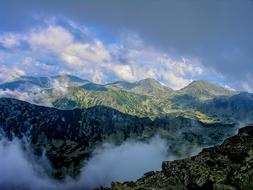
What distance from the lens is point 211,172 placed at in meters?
73.6

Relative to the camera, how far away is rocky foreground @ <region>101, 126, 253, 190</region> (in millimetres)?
67688

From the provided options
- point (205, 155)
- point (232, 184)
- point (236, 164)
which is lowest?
point (232, 184)

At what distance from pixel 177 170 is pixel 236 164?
43.3 ft

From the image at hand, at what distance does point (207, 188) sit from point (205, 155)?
15.8 meters

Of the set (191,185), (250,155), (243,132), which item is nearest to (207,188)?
(191,185)

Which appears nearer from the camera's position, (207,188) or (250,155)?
(207,188)

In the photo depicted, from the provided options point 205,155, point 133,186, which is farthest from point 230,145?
point 133,186

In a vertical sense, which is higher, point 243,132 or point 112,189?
point 243,132

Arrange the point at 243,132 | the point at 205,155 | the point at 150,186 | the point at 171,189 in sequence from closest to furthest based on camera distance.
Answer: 1. the point at 171,189
2. the point at 150,186
3. the point at 205,155
4. the point at 243,132

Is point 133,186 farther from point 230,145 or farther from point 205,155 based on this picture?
point 230,145

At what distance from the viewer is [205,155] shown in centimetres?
8512

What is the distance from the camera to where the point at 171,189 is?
236 feet

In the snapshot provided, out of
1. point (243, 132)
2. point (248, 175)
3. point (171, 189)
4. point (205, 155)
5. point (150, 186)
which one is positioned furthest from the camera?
point (243, 132)

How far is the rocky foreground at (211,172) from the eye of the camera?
67.7 metres
